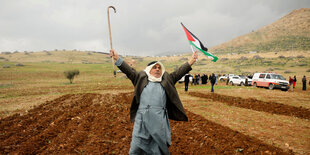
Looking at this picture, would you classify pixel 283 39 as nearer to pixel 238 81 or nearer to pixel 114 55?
pixel 238 81

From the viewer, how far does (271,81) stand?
19.9 metres

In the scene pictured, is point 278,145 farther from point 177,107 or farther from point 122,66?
point 122,66

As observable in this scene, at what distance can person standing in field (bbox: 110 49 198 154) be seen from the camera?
9.55 feet

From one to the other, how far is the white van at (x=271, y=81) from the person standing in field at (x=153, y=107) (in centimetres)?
2019

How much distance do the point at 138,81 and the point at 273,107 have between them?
11.2 meters

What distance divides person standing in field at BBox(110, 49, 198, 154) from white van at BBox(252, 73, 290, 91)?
66.3ft

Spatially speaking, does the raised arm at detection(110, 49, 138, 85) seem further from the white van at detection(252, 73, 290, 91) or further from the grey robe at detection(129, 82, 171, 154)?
the white van at detection(252, 73, 290, 91)

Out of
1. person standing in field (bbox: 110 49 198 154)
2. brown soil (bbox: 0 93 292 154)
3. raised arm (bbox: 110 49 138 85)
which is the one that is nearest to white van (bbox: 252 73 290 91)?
brown soil (bbox: 0 93 292 154)

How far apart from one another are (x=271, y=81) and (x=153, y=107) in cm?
2116

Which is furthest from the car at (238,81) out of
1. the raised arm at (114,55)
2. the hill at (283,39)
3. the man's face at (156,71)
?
the hill at (283,39)

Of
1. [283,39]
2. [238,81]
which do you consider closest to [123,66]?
[238,81]

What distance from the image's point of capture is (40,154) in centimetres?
490

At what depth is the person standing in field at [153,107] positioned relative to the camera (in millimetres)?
2910

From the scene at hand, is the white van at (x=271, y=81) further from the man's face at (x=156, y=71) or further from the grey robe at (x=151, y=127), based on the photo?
the grey robe at (x=151, y=127)
